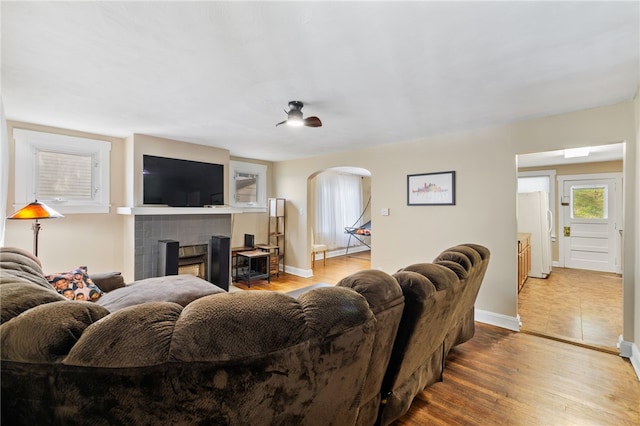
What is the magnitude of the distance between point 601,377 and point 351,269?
416cm

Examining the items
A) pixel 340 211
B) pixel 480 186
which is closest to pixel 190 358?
pixel 480 186

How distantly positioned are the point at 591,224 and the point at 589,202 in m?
0.43

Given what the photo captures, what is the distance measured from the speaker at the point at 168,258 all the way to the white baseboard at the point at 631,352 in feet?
15.7

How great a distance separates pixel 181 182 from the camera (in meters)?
4.17

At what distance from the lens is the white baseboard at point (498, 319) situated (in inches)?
121

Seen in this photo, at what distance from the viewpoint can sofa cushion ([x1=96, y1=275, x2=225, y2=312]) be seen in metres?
2.02

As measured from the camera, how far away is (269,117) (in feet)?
9.82

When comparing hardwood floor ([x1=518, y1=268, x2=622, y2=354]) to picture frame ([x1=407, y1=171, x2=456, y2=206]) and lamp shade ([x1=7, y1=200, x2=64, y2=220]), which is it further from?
lamp shade ([x1=7, y1=200, x2=64, y2=220])

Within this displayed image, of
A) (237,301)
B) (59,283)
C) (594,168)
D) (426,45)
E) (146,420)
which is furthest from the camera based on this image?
(594,168)

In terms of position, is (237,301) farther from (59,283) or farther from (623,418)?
(623,418)

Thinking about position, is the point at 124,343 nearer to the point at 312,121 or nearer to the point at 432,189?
the point at 312,121

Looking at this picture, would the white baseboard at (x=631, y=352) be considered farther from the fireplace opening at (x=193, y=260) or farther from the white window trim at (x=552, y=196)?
the fireplace opening at (x=193, y=260)

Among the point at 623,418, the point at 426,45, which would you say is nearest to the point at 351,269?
the point at 623,418

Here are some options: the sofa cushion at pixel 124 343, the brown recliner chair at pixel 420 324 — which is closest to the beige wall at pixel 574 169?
the brown recliner chair at pixel 420 324
